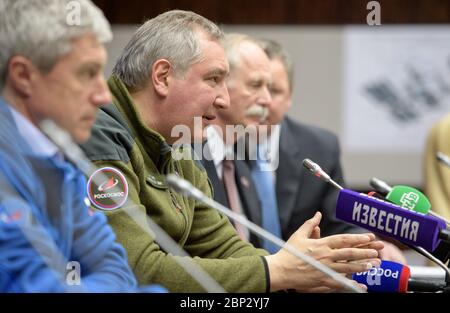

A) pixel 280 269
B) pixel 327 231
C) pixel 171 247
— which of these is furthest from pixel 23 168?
pixel 327 231

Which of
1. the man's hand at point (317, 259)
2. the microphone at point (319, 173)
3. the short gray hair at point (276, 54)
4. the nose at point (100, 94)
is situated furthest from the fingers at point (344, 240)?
the short gray hair at point (276, 54)

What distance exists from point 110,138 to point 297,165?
3.80 ft

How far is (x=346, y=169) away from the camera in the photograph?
4.93 meters

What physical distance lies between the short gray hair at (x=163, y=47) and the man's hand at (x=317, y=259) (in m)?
0.45

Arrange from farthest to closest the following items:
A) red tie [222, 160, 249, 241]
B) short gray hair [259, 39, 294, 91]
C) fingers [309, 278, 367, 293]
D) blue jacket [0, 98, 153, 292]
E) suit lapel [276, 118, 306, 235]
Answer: short gray hair [259, 39, 294, 91] < suit lapel [276, 118, 306, 235] < red tie [222, 160, 249, 241] < fingers [309, 278, 367, 293] < blue jacket [0, 98, 153, 292]

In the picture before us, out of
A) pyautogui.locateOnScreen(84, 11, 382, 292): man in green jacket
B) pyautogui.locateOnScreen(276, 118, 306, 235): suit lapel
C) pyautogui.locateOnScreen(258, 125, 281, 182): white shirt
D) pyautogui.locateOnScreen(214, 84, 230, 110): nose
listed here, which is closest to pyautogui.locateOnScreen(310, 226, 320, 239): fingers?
pyautogui.locateOnScreen(84, 11, 382, 292): man in green jacket

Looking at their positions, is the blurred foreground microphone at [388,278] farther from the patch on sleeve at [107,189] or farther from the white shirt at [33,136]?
the white shirt at [33,136]

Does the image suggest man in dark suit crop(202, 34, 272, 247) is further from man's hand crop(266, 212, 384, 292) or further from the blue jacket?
the blue jacket

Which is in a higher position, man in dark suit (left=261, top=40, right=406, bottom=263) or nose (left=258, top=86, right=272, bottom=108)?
nose (left=258, top=86, right=272, bottom=108)

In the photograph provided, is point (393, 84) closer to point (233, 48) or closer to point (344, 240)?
point (233, 48)

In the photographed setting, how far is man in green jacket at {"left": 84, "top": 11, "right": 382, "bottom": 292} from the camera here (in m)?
1.66

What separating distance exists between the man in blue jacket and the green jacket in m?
0.12

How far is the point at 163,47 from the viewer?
1.90 m

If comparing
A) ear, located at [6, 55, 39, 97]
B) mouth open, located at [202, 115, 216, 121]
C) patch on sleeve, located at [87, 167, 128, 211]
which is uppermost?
ear, located at [6, 55, 39, 97]
